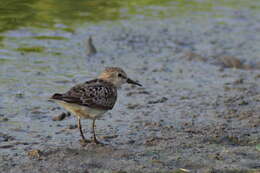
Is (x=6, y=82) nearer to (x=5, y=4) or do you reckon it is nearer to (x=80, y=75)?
(x=80, y=75)

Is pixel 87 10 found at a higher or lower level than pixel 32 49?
higher

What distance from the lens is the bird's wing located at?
24.1ft

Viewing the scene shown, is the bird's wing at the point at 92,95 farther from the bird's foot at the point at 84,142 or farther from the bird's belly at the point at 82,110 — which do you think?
the bird's foot at the point at 84,142

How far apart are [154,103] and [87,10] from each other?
5.40 meters

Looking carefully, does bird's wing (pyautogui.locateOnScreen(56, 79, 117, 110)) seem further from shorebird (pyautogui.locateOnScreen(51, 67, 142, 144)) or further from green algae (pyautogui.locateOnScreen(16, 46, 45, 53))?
green algae (pyautogui.locateOnScreen(16, 46, 45, 53))

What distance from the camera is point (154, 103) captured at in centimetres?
930

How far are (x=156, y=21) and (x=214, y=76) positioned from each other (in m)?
3.39

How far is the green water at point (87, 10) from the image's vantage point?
13094 millimetres

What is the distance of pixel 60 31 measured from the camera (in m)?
12.6

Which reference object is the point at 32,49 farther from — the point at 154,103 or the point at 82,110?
the point at 82,110

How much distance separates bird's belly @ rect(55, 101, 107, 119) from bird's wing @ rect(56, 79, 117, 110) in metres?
0.06

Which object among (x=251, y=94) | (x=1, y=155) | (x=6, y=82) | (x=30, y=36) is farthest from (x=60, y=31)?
(x=1, y=155)

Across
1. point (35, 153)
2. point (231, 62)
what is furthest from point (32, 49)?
point (35, 153)

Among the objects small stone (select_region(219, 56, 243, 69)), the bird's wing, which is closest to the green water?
small stone (select_region(219, 56, 243, 69))
